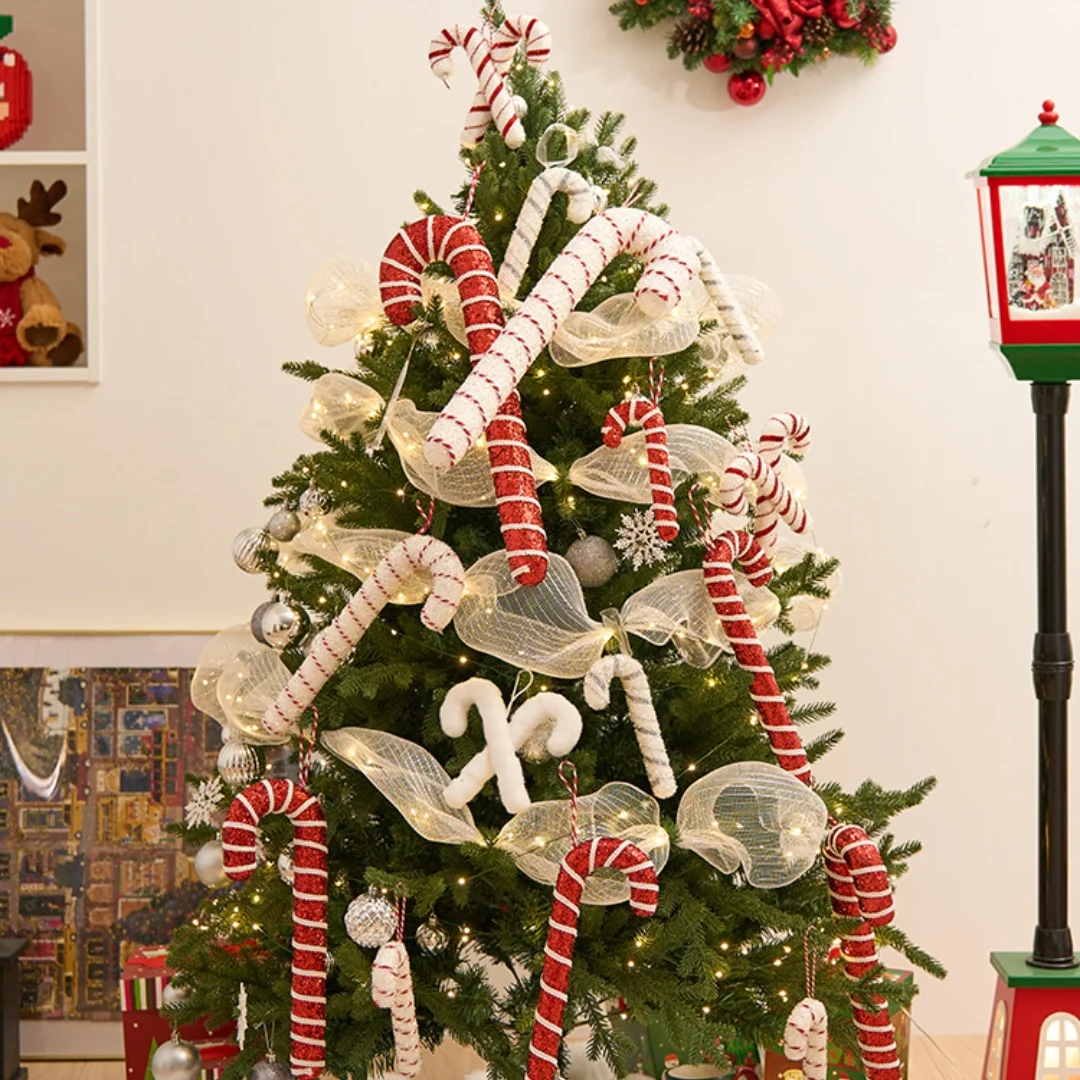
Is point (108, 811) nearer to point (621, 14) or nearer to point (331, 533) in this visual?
point (331, 533)

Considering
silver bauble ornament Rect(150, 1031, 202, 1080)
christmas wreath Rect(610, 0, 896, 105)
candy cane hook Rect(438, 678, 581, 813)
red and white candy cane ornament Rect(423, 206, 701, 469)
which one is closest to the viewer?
red and white candy cane ornament Rect(423, 206, 701, 469)

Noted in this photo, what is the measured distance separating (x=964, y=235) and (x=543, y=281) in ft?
4.27

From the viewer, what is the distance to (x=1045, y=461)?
7.46 ft

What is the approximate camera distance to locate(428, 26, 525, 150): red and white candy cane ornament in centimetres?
173

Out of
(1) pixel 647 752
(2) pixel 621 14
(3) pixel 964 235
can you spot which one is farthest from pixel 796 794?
(2) pixel 621 14

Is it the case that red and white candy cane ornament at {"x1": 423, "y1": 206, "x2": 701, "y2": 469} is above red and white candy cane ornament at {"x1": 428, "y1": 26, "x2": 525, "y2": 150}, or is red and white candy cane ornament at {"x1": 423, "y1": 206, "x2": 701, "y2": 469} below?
below

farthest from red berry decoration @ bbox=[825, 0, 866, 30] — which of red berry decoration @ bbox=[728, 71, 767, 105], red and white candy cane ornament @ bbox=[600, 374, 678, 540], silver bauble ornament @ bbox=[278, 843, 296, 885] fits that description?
silver bauble ornament @ bbox=[278, 843, 296, 885]

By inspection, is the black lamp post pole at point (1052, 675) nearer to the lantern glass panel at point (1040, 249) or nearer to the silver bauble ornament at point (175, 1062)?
the lantern glass panel at point (1040, 249)

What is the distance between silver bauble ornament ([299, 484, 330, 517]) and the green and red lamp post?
1096 millimetres

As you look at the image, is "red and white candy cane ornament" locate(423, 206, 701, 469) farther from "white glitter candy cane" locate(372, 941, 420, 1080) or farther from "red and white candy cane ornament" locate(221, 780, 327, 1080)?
"white glitter candy cane" locate(372, 941, 420, 1080)

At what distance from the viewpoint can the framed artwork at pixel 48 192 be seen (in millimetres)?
2590

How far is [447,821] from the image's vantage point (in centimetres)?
166

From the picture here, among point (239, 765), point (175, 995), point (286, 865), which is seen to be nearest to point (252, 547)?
point (239, 765)

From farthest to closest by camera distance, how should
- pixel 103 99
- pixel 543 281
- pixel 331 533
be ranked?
pixel 103 99 → pixel 331 533 → pixel 543 281
